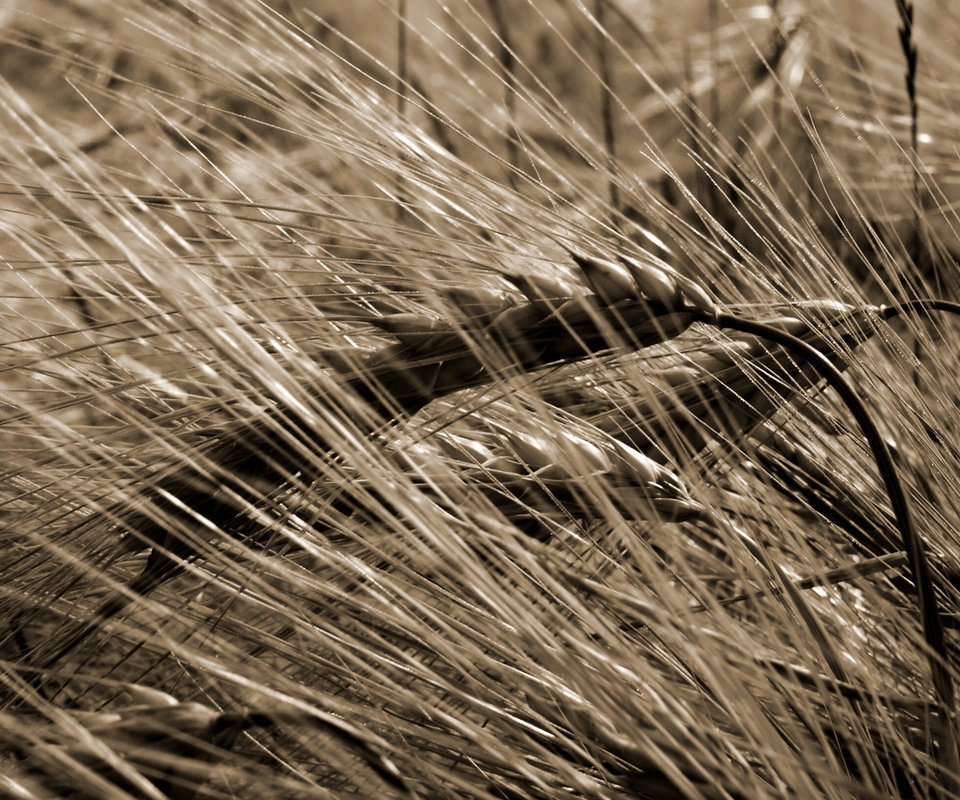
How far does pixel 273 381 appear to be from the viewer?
35cm

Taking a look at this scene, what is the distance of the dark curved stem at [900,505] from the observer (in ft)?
1.33

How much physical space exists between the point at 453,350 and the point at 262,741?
0.22 metres

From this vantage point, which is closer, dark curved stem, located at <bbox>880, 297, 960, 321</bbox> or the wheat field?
the wheat field

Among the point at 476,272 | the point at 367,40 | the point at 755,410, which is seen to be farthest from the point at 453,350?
the point at 367,40

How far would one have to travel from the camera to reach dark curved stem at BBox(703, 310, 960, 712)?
0.41m

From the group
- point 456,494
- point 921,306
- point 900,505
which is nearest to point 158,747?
point 456,494

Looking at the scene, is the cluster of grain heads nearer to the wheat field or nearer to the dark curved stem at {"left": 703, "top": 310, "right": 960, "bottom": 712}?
the wheat field

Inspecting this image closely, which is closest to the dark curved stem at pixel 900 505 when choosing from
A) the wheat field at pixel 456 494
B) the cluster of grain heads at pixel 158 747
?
the wheat field at pixel 456 494

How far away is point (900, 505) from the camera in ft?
1.40

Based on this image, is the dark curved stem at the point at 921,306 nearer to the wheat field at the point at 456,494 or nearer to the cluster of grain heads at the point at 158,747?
the wheat field at the point at 456,494

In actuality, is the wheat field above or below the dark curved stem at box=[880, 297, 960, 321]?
below

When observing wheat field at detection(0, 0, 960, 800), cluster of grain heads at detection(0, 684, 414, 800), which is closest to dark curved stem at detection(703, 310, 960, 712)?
wheat field at detection(0, 0, 960, 800)

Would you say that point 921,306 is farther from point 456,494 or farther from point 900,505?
point 456,494

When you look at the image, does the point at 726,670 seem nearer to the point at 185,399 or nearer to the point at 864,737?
the point at 864,737
